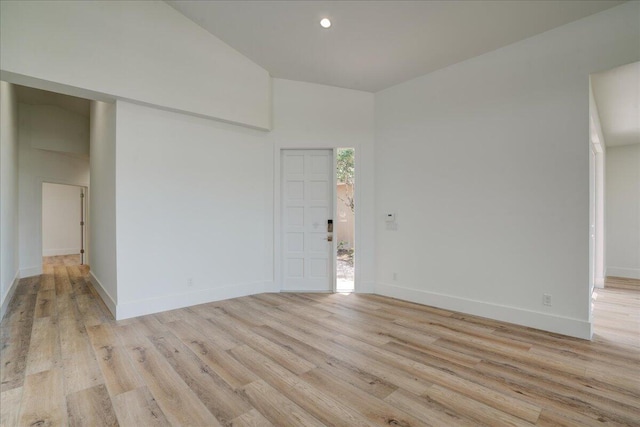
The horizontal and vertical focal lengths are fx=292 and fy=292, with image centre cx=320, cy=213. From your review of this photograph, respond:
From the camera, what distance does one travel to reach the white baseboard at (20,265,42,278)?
616 centimetres

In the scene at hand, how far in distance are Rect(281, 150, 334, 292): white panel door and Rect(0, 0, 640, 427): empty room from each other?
4 centimetres

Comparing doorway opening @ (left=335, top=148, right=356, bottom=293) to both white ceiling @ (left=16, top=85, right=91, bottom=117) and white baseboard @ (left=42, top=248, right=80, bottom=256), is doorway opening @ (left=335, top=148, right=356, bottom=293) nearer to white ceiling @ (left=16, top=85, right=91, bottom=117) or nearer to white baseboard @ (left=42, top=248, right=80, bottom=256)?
white ceiling @ (left=16, top=85, right=91, bottom=117)

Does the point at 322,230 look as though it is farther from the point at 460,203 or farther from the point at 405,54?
the point at 405,54

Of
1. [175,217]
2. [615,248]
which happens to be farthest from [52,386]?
[615,248]

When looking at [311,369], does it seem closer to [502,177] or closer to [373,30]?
[502,177]

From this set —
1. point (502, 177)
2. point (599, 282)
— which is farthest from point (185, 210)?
point (599, 282)

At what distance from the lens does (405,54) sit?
386 cm

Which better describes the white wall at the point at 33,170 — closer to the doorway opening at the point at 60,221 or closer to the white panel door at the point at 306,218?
the doorway opening at the point at 60,221

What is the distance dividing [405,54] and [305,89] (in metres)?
1.73

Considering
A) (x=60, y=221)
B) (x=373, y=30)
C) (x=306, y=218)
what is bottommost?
(x=60, y=221)

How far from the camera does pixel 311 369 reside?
8.02 feet

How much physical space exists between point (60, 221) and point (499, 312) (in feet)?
40.4

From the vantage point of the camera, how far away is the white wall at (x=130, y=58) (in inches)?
114

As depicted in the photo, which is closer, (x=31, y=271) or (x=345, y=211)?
Result: (x=31, y=271)
